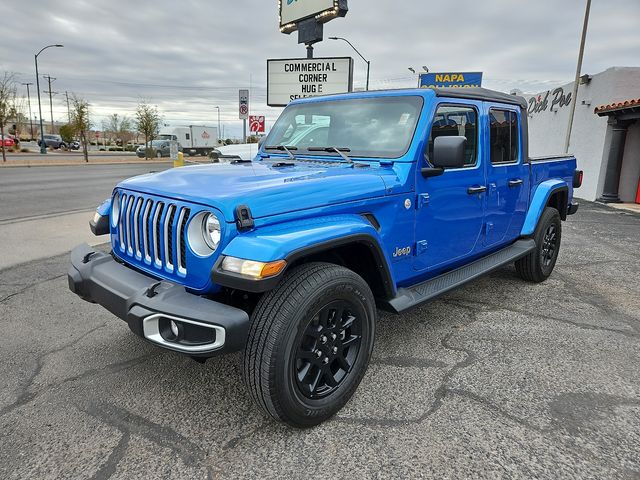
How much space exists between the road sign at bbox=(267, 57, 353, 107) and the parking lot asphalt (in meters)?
8.98

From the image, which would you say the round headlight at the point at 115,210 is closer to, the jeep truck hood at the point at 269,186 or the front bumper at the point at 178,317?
the jeep truck hood at the point at 269,186

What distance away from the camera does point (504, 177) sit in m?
4.17

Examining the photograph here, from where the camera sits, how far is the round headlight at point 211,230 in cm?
232

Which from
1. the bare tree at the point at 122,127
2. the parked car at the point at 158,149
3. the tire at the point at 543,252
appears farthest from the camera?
the bare tree at the point at 122,127

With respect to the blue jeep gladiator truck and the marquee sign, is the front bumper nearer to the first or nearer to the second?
the blue jeep gladiator truck

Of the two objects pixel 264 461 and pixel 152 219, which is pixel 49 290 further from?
pixel 264 461

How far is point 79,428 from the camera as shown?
8.17 ft

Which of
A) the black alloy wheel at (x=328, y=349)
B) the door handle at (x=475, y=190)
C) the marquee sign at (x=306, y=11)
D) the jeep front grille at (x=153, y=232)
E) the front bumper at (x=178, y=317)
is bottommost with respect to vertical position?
the black alloy wheel at (x=328, y=349)

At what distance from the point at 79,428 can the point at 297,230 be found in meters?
1.62

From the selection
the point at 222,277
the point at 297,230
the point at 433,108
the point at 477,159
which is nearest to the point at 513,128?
the point at 477,159

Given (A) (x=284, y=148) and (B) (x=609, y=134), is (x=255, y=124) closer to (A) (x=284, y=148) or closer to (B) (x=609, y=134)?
(B) (x=609, y=134)

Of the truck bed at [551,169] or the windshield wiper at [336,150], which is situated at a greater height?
the windshield wiper at [336,150]

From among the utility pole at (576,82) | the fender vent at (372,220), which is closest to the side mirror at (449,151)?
the fender vent at (372,220)

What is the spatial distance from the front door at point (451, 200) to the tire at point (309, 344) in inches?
33.9
